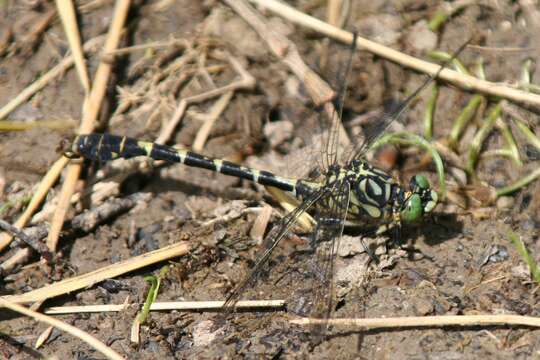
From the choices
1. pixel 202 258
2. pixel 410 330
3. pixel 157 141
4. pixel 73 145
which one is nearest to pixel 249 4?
pixel 157 141

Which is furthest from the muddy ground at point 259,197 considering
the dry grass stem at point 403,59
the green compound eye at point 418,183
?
the green compound eye at point 418,183

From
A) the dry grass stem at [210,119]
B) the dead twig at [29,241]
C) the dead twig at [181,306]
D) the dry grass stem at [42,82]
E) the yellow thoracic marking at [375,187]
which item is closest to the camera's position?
the dead twig at [181,306]

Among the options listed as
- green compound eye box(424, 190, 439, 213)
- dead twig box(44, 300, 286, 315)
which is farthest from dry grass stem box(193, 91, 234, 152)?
green compound eye box(424, 190, 439, 213)

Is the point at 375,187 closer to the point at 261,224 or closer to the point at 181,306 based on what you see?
the point at 261,224

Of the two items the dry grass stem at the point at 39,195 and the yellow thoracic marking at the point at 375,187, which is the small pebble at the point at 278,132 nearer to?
the yellow thoracic marking at the point at 375,187

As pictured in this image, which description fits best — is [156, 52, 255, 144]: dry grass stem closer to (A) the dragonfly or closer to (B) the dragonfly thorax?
(A) the dragonfly
